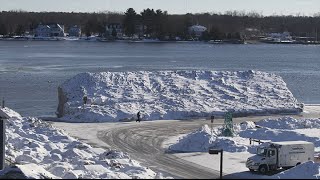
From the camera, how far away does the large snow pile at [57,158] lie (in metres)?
21.1

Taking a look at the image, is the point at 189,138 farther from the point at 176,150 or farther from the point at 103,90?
the point at 103,90

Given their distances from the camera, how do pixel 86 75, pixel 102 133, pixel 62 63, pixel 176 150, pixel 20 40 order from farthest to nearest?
pixel 20 40
pixel 62 63
pixel 86 75
pixel 102 133
pixel 176 150

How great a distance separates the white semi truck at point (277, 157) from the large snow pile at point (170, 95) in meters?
14.4

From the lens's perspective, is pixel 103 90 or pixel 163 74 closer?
pixel 103 90

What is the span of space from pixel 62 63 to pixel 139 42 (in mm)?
77034

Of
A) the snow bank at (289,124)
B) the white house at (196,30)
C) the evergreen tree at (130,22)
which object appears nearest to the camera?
the snow bank at (289,124)

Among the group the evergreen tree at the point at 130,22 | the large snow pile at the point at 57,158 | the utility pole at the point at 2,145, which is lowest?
the evergreen tree at the point at 130,22

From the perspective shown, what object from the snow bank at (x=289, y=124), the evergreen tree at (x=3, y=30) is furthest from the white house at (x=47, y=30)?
the snow bank at (x=289, y=124)

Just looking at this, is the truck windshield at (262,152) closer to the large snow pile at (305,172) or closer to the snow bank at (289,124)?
the large snow pile at (305,172)

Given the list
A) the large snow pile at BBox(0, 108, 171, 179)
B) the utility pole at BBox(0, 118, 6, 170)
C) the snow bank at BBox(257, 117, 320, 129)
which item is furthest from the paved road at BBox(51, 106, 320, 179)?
the utility pole at BBox(0, 118, 6, 170)

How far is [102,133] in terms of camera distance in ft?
109

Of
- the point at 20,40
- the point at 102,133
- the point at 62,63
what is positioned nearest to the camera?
the point at 102,133

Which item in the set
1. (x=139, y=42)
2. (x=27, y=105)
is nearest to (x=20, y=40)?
(x=139, y=42)

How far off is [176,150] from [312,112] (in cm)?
1665
